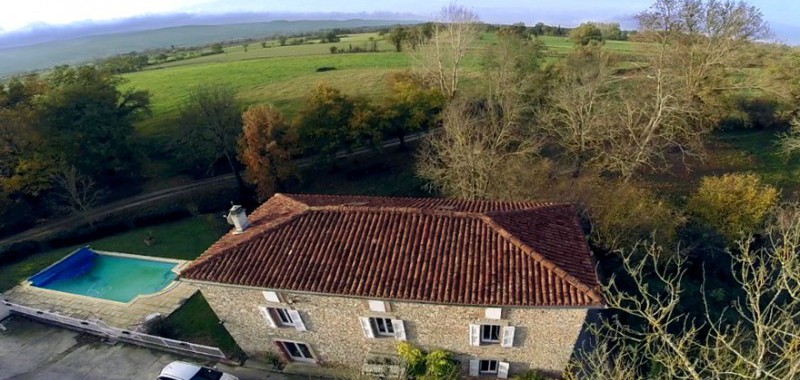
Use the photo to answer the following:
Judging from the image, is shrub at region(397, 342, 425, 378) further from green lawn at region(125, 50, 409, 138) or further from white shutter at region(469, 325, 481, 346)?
green lawn at region(125, 50, 409, 138)

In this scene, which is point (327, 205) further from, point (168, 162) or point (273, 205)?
point (168, 162)

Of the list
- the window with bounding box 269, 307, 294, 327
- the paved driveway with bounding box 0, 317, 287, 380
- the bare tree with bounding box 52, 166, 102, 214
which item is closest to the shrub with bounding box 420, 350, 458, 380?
the window with bounding box 269, 307, 294, 327

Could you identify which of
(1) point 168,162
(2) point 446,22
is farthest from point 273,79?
(2) point 446,22

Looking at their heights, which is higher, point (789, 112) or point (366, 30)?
point (366, 30)

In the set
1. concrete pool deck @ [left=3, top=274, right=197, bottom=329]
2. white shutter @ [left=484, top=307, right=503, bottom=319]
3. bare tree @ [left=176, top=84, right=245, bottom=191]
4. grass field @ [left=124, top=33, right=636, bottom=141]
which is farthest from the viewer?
grass field @ [left=124, top=33, right=636, bottom=141]

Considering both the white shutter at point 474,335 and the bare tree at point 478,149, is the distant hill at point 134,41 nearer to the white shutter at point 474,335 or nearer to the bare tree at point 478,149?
the bare tree at point 478,149
